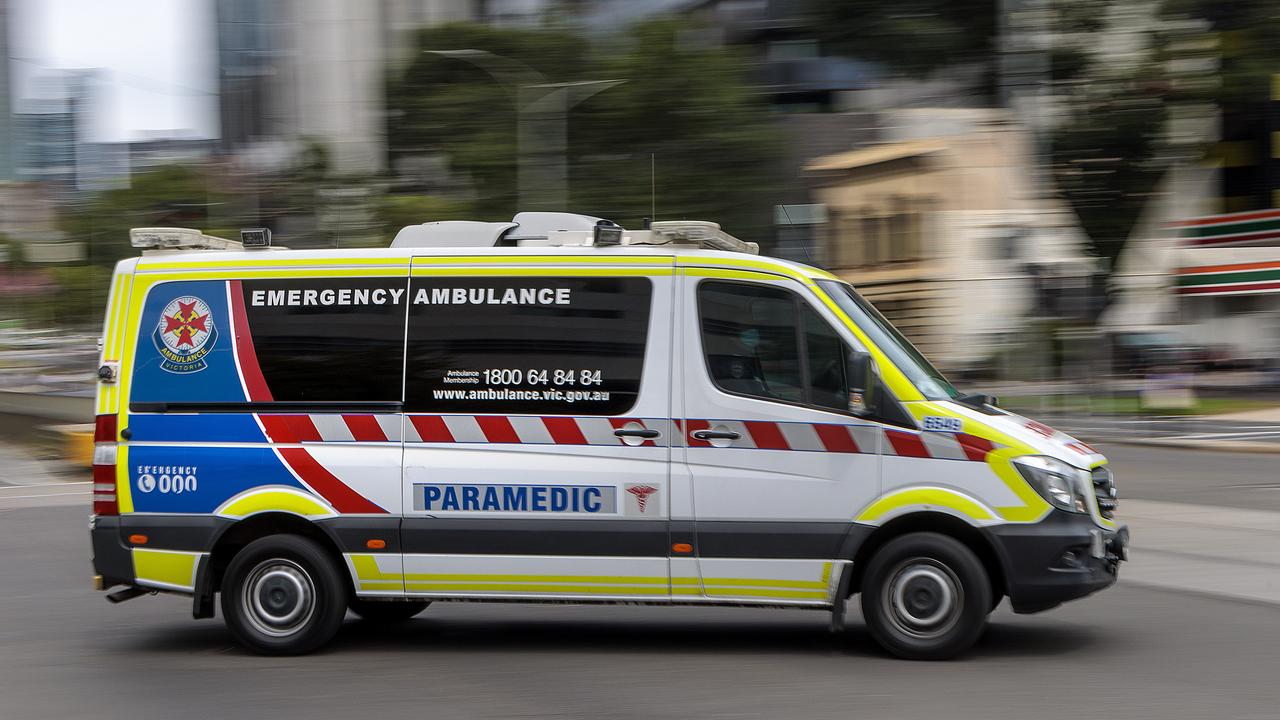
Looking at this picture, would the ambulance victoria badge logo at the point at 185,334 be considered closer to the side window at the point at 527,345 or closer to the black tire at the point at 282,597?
the black tire at the point at 282,597

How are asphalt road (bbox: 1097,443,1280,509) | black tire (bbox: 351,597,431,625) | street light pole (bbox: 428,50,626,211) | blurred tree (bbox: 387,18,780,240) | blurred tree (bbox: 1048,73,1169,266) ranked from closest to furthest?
black tire (bbox: 351,597,431,625) → asphalt road (bbox: 1097,443,1280,509) → blurred tree (bbox: 1048,73,1169,266) → street light pole (bbox: 428,50,626,211) → blurred tree (bbox: 387,18,780,240)

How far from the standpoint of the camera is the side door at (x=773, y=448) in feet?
23.7

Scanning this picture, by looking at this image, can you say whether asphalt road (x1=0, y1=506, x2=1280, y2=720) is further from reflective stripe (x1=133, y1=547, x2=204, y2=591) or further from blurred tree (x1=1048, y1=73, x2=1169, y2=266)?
blurred tree (x1=1048, y1=73, x2=1169, y2=266)

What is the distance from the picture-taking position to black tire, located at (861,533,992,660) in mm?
7117

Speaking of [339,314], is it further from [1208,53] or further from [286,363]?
[1208,53]

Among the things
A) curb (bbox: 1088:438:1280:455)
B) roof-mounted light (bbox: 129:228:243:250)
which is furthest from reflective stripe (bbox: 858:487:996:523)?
curb (bbox: 1088:438:1280:455)

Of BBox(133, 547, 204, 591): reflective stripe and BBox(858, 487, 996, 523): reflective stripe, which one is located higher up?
BBox(858, 487, 996, 523): reflective stripe

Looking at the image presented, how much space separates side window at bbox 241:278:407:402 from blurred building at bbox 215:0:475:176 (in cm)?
3429

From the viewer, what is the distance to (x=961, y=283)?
48156mm

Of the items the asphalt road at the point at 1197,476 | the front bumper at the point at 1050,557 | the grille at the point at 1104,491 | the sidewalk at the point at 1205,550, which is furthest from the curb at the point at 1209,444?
the front bumper at the point at 1050,557

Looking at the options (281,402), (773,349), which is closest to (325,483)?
(281,402)

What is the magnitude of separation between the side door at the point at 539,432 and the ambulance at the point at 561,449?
12 mm

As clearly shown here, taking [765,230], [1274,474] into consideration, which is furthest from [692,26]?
[1274,474]

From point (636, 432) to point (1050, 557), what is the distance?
2158mm
